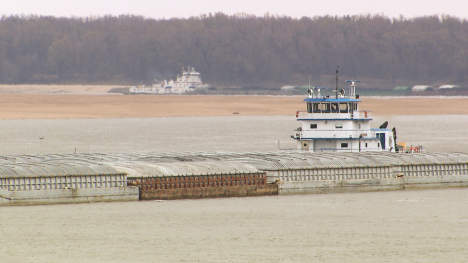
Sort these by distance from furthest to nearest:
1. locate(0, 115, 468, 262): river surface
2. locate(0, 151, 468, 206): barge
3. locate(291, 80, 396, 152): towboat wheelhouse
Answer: locate(291, 80, 396, 152): towboat wheelhouse, locate(0, 151, 468, 206): barge, locate(0, 115, 468, 262): river surface

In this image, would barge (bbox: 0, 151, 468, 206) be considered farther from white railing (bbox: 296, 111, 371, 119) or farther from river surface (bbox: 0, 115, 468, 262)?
white railing (bbox: 296, 111, 371, 119)

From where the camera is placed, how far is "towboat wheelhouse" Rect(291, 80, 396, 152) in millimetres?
70062

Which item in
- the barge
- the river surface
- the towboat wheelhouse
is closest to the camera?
the river surface

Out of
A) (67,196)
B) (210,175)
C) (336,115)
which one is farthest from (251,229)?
(336,115)

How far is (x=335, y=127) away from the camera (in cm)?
7044

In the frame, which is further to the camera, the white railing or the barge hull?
the white railing

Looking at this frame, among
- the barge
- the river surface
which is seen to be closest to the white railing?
the barge

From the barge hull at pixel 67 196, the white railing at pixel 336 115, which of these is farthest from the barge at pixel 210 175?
the white railing at pixel 336 115

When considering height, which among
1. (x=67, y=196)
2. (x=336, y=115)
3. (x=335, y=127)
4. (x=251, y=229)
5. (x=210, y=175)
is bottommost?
(x=251, y=229)

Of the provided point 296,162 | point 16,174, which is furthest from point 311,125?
point 16,174

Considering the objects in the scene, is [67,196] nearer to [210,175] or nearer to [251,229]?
[210,175]

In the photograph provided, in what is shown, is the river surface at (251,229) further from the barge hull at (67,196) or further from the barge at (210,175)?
the barge at (210,175)

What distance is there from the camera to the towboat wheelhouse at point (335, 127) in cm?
7006

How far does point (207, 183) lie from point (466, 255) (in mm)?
23239
